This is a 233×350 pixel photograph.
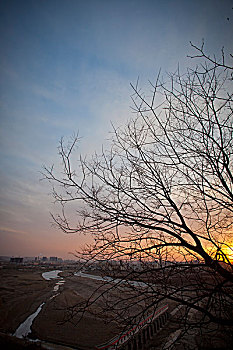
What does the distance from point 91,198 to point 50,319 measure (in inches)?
868

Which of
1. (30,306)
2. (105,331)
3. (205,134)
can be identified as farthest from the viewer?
(30,306)

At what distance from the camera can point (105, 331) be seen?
53.1ft

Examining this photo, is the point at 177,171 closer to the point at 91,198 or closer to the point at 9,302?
the point at 91,198

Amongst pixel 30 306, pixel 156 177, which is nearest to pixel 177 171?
pixel 156 177

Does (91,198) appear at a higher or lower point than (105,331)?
higher

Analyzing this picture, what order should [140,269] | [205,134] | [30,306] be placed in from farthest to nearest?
[30,306] → [205,134] → [140,269]

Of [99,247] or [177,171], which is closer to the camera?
[99,247]

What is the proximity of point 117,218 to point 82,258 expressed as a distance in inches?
34.3

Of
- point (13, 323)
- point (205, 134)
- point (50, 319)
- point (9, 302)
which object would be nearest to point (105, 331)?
point (50, 319)

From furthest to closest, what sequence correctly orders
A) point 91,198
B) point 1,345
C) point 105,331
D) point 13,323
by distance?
point 13,323
point 105,331
point 1,345
point 91,198

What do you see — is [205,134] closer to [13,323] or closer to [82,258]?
[82,258]

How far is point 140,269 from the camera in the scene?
9.81 ft

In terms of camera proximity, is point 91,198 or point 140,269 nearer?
point 140,269

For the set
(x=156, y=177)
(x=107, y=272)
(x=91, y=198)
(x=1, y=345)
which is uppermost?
(x=156, y=177)
